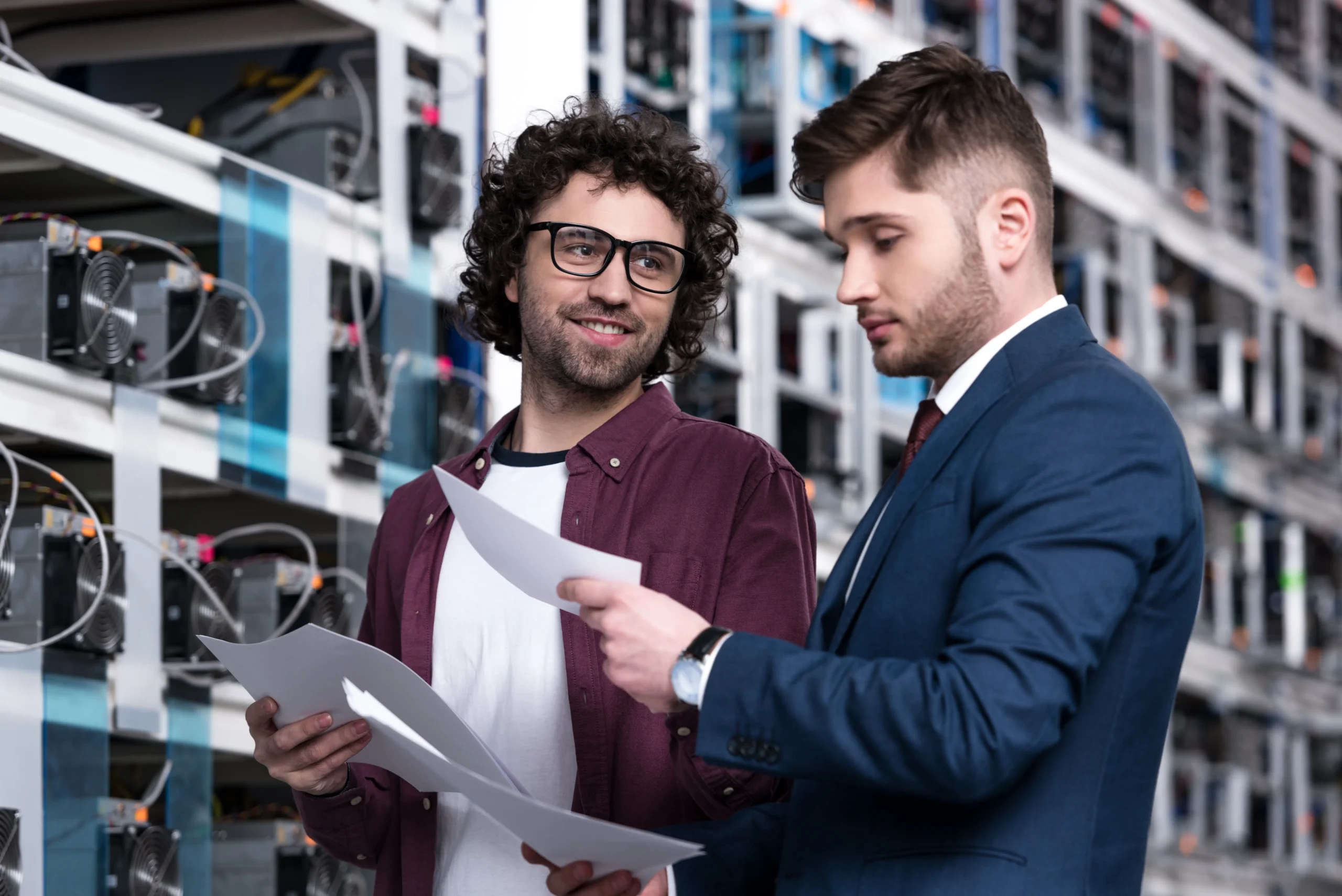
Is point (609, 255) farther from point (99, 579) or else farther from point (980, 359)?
point (99, 579)

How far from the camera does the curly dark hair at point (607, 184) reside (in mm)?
2221

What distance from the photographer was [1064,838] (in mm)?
1498

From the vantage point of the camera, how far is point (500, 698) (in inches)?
80.1

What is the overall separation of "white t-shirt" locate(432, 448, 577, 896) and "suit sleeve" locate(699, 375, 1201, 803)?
57cm

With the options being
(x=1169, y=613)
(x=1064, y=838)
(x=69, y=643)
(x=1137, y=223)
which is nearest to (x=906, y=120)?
(x=1169, y=613)

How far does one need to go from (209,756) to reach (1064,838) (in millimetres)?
2405

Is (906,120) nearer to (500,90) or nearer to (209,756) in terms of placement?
(209,756)

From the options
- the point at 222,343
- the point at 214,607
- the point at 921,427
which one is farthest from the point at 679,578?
the point at 222,343

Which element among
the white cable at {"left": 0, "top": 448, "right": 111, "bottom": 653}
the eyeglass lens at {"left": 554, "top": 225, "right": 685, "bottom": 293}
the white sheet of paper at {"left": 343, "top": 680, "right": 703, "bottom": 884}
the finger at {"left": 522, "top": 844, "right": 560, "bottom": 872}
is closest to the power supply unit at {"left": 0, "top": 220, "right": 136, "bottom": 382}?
the white cable at {"left": 0, "top": 448, "right": 111, "bottom": 653}

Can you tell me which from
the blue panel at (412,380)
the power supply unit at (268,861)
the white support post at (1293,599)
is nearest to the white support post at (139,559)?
the power supply unit at (268,861)

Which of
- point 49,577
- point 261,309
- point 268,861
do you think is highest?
point 261,309

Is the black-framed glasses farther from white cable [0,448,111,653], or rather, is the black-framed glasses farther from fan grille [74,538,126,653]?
fan grille [74,538,126,653]

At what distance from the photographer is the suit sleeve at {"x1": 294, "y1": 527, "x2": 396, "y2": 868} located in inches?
82.2

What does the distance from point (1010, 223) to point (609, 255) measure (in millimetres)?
656
